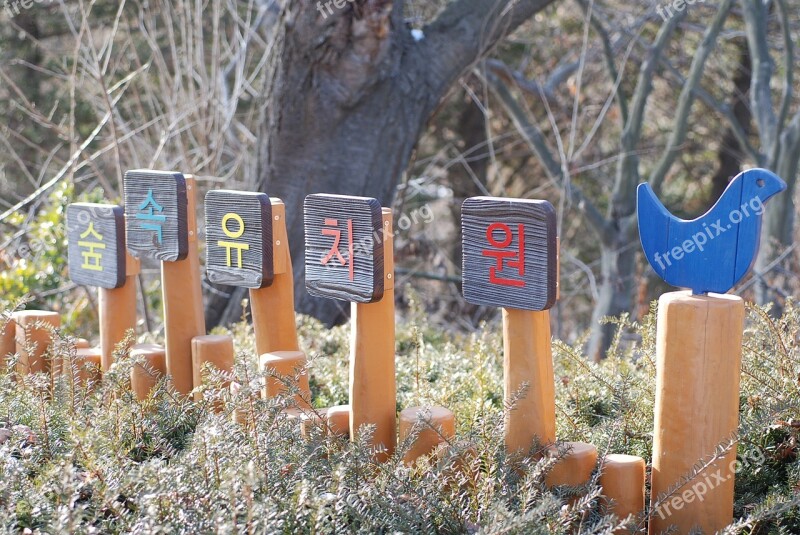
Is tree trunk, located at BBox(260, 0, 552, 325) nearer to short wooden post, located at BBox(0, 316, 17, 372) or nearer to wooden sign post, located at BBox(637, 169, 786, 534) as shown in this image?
short wooden post, located at BBox(0, 316, 17, 372)

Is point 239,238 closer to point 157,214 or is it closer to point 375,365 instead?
point 157,214

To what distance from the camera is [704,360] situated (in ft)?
5.53

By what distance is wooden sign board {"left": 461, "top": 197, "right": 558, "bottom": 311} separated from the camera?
1.73m

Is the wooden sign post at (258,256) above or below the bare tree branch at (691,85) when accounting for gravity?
below

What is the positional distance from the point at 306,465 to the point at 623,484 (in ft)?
2.23

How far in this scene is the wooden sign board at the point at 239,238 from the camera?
2115 mm

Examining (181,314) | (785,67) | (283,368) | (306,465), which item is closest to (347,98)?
(181,314)

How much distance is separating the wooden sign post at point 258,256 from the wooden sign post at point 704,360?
98 cm

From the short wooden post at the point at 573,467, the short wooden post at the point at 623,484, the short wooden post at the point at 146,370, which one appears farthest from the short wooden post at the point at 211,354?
the short wooden post at the point at 623,484

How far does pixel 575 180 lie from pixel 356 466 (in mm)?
6468

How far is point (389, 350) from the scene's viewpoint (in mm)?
1981

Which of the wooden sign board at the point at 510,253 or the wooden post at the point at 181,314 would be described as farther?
the wooden post at the point at 181,314

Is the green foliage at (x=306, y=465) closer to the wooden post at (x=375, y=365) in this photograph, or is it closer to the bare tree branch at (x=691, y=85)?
the wooden post at (x=375, y=365)

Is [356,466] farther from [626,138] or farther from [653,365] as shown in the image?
[626,138]
